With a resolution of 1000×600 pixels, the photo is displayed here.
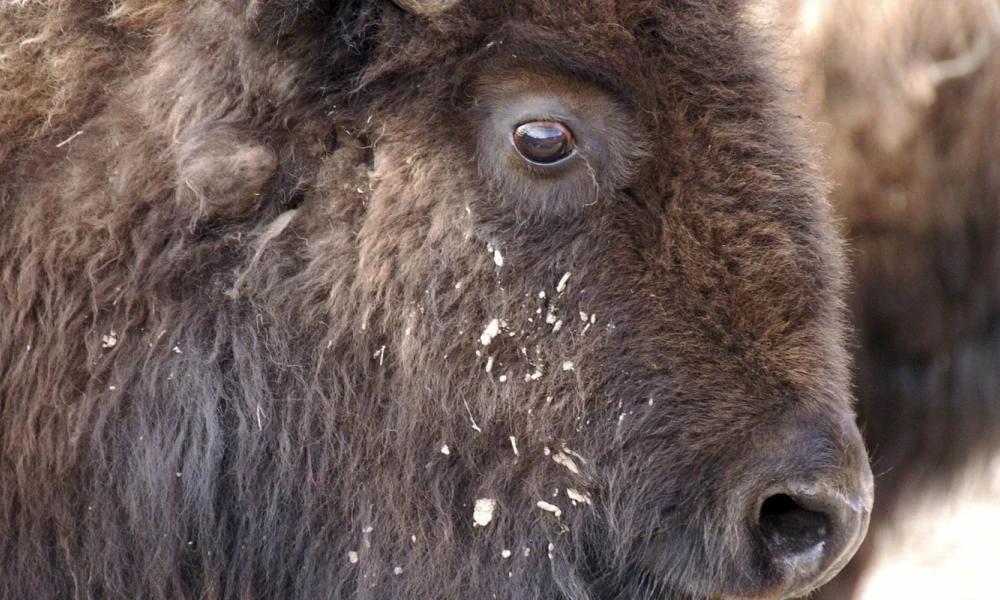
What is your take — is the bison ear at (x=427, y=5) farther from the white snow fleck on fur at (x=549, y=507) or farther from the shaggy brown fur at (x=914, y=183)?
the shaggy brown fur at (x=914, y=183)

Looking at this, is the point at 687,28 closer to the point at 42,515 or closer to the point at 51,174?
the point at 51,174

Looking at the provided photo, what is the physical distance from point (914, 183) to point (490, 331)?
3298mm

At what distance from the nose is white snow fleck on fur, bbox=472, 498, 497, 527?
0.55 m

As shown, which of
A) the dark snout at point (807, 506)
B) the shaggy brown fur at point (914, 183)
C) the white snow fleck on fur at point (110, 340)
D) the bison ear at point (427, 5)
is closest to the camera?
the dark snout at point (807, 506)

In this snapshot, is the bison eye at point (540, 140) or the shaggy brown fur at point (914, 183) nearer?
the bison eye at point (540, 140)

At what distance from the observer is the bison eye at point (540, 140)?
2.67 metres

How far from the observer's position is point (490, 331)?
8.80ft

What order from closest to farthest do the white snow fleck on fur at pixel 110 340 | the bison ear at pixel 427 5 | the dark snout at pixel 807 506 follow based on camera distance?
the dark snout at pixel 807 506
the bison ear at pixel 427 5
the white snow fleck on fur at pixel 110 340

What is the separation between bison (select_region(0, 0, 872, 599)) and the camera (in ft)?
8.70

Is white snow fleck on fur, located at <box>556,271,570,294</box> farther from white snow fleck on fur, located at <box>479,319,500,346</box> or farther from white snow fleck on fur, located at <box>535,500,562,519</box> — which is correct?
white snow fleck on fur, located at <box>535,500,562,519</box>

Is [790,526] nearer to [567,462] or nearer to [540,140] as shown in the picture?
[567,462]

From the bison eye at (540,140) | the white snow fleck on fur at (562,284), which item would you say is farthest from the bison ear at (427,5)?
the white snow fleck on fur at (562,284)

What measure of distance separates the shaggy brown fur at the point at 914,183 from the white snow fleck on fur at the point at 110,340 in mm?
3377

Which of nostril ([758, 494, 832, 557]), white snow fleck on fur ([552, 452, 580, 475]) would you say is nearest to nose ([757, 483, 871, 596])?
nostril ([758, 494, 832, 557])
